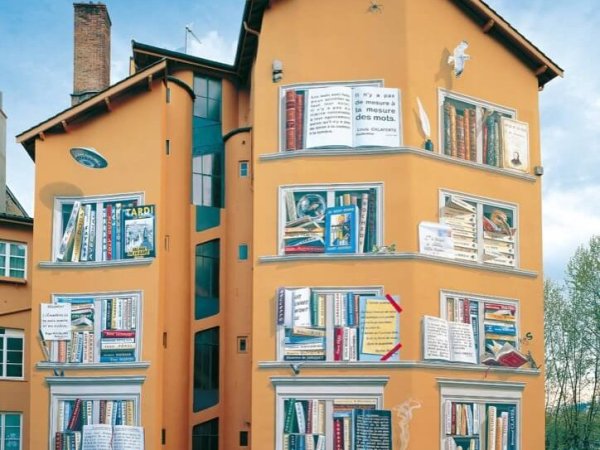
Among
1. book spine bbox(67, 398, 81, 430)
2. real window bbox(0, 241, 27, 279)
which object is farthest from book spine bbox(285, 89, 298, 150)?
real window bbox(0, 241, 27, 279)

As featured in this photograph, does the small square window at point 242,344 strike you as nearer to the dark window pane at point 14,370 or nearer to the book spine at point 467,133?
the dark window pane at point 14,370

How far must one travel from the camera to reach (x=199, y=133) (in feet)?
93.7

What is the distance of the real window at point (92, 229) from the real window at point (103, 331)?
127cm

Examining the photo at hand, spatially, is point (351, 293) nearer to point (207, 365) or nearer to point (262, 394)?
point (262, 394)

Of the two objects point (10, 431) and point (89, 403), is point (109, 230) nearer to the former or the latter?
point (89, 403)

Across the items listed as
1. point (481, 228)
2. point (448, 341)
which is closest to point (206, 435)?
point (448, 341)

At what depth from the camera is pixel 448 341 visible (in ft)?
79.6

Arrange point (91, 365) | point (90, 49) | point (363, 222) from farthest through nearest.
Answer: point (90, 49), point (91, 365), point (363, 222)

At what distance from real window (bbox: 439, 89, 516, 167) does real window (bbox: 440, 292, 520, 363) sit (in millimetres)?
4159

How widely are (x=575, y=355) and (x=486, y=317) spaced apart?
23358 mm

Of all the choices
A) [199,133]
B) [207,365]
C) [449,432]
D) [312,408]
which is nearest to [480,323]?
[449,432]

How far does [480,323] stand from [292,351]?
5541mm

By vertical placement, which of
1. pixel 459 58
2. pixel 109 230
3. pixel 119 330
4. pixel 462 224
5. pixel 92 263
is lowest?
pixel 119 330

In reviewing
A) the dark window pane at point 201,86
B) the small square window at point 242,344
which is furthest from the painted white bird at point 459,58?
the small square window at point 242,344
